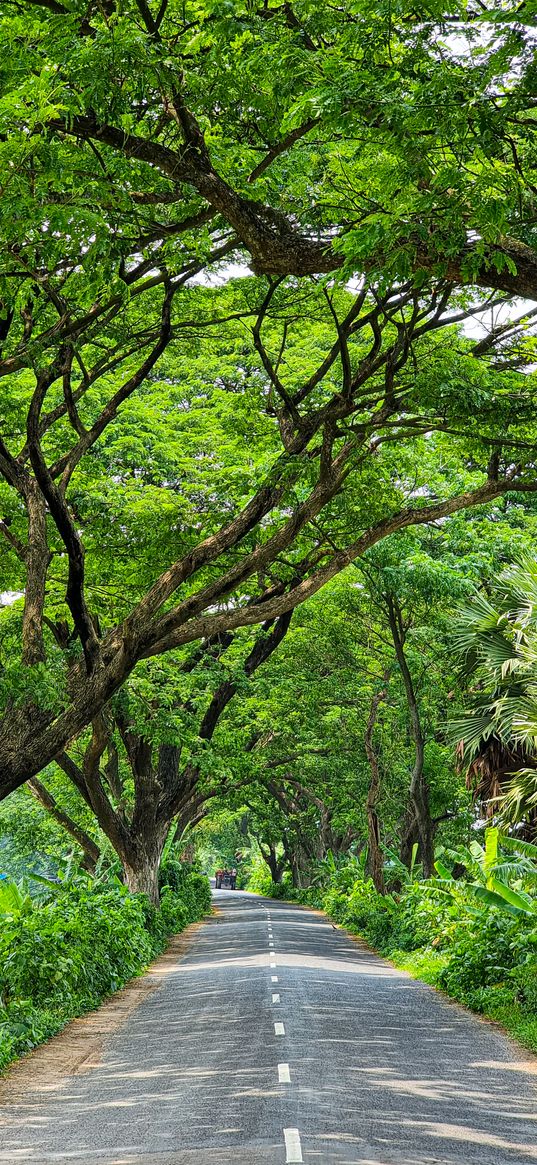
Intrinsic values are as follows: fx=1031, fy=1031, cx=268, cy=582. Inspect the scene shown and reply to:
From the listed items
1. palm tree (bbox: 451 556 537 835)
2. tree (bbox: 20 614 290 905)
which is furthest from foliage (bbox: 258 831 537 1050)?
tree (bbox: 20 614 290 905)

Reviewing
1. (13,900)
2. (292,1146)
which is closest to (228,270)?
(13,900)

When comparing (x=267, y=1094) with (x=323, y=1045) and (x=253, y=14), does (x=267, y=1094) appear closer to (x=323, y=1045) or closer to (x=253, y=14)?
(x=323, y=1045)

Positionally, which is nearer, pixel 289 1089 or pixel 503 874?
pixel 289 1089

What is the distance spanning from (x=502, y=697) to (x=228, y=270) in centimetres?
705

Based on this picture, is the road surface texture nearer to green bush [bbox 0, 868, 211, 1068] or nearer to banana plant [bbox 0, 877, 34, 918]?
green bush [bbox 0, 868, 211, 1068]

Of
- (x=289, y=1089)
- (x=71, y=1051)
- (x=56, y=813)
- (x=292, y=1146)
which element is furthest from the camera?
(x=56, y=813)

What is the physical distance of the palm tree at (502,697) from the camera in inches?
524

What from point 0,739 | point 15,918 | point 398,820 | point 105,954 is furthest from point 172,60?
point 398,820

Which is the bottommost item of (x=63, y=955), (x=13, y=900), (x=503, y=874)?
(x=63, y=955)

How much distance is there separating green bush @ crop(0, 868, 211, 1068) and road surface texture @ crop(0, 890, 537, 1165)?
0.83 meters

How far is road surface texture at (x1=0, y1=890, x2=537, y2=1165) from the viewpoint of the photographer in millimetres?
6359

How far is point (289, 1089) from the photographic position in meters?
7.89

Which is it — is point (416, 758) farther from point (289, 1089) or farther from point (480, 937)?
point (289, 1089)

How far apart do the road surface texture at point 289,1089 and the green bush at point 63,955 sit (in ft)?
2.73
